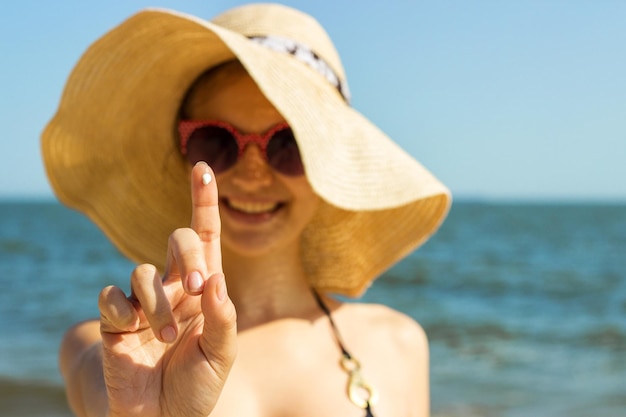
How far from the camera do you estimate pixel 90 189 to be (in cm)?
241

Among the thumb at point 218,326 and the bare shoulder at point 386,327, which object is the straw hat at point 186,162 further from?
the thumb at point 218,326

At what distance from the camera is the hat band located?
2.09 meters

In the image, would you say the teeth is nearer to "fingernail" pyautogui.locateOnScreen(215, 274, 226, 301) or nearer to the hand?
the hand

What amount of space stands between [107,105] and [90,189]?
0.99ft

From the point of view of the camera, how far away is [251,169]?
198 centimetres

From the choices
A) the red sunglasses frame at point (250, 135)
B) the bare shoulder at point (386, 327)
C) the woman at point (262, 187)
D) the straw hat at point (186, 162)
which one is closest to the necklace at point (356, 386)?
the woman at point (262, 187)

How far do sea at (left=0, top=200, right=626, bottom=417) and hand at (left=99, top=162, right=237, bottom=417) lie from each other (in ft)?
14.5

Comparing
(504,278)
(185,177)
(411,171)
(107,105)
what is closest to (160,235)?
(185,177)

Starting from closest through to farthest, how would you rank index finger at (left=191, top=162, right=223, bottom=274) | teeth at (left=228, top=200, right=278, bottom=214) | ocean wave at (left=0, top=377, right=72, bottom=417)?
1. index finger at (left=191, top=162, right=223, bottom=274)
2. teeth at (left=228, top=200, right=278, bottom=214)
3. ocean wave at (left=0, top=377, right=72, bottom=417)

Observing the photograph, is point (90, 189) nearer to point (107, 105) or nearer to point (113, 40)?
point (107, 105)

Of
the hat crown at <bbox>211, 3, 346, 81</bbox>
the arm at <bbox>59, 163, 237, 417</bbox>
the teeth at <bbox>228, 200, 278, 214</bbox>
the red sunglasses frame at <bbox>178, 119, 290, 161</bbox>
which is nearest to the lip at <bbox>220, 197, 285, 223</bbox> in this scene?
the teeth at <bbox>228, 200, 278, 214</bbox>

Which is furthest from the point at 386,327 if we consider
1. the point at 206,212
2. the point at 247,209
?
the point at 206,212

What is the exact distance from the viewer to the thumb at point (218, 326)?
3.93ft

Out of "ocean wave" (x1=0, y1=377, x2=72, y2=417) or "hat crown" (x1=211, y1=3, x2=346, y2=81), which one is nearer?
"hat crown" (x1=211, y1=3, x2=346, y2=81)
